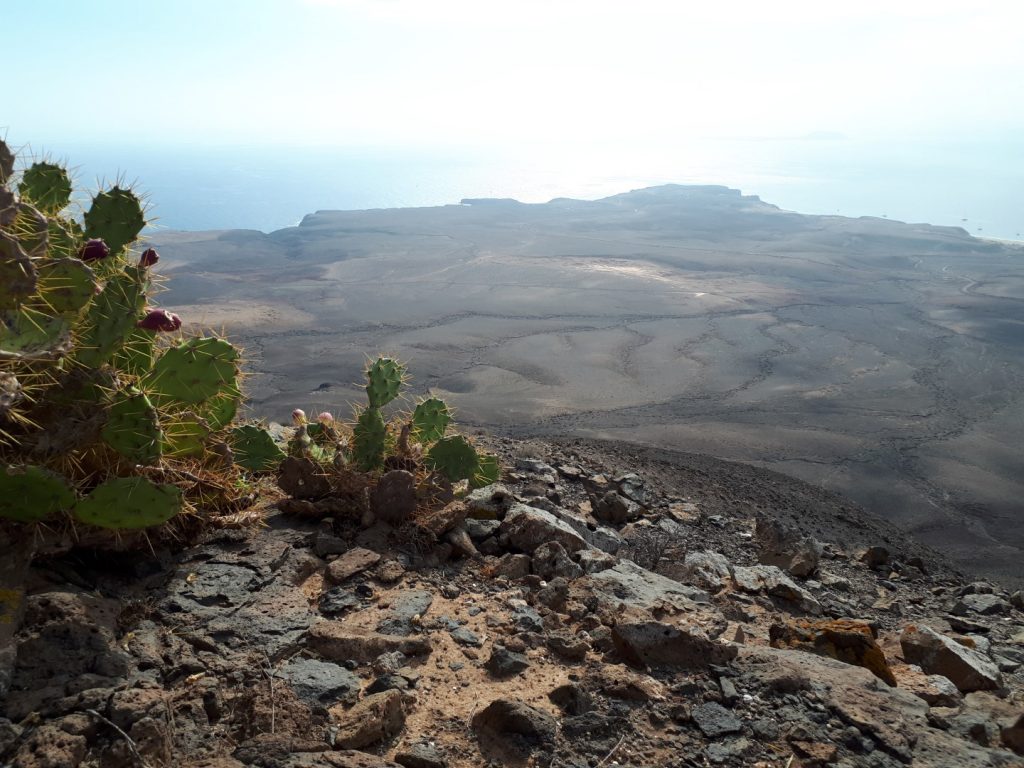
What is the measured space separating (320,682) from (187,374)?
1604 millimetres

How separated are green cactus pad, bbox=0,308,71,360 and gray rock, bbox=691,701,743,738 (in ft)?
8.41

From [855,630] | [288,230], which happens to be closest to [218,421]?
[855,630]

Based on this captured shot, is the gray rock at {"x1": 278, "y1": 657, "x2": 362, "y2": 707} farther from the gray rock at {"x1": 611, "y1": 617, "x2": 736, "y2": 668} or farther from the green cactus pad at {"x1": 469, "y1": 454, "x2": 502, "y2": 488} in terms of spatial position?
the green cactus pad at {"x1": 469, "y1": 454, "x2": 502, "y2": 488}

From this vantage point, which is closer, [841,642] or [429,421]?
[841,642]

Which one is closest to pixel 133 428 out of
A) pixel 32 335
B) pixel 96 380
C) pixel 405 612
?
pixel 96 380

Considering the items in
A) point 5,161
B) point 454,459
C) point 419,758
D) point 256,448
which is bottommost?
point 419,758

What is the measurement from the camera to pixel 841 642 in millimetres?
3281

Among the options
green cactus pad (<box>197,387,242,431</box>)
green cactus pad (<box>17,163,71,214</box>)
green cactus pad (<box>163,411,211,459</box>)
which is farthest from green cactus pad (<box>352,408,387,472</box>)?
green cactus pad (<box>17,163,71,214</box>)

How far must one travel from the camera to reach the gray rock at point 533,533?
13.8 feet

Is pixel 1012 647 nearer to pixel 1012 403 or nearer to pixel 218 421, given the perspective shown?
pixel 218 421

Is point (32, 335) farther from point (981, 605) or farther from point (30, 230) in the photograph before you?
point (981, 605)

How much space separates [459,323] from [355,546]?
27895 mm

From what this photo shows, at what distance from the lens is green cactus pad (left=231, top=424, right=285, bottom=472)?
432 cm

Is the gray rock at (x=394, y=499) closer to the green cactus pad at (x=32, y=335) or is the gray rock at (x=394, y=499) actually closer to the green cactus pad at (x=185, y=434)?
the green cactus pad at (x=185, y=434)
